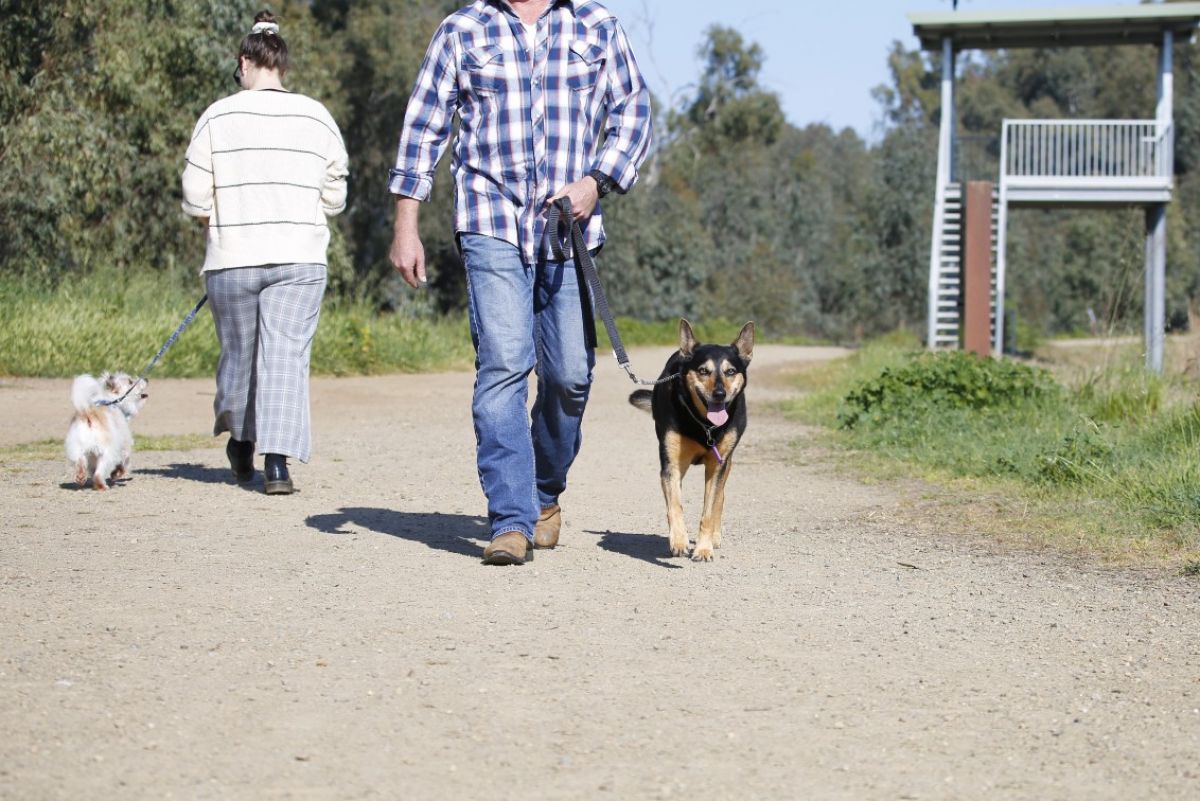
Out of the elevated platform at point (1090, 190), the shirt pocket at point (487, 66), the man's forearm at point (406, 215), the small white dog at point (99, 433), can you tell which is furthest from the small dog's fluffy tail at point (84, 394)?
the elevated platform at point (1090, 190)

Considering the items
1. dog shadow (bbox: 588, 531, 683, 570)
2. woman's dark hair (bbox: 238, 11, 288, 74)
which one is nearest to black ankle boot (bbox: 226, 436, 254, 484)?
woman's dark hair (bbox: 238, 11, 288, 74)

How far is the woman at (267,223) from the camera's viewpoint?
8273mm

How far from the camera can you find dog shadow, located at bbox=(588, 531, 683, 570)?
21.8ft

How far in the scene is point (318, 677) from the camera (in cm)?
446

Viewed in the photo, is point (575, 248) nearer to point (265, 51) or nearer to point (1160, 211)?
point (265, 51)

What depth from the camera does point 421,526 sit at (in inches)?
294

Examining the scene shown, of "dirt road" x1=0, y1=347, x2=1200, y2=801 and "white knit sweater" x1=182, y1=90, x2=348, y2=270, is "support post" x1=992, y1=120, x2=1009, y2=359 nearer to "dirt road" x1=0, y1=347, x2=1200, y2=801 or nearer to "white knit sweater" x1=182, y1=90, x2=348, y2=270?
"dirt road" x1=0, y1=347, x2=1200, y2=801

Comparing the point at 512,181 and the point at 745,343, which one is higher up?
the point at 512,181

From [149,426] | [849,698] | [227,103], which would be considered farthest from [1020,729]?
[149,426]

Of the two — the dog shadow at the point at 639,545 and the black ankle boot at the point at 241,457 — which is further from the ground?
the black ankle boot at the point at 241,457

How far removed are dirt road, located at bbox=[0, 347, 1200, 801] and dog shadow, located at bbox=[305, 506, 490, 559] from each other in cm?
4

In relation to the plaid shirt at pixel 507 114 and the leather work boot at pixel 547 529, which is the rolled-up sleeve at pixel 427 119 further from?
the leather work boot at pixel 547 529

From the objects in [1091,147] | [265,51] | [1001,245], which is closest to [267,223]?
[265,51]

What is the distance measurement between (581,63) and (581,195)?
0.54 meters
